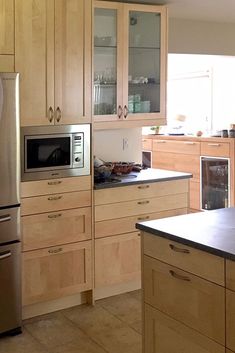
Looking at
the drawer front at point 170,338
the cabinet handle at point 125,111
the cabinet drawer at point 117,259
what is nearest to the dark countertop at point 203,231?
the drawer front at point 170,338

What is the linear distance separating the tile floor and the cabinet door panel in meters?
1.37

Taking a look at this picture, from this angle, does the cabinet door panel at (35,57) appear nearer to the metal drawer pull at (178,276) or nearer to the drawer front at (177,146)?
the metal drawer pull at (178,276)

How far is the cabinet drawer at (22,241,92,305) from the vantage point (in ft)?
11.2

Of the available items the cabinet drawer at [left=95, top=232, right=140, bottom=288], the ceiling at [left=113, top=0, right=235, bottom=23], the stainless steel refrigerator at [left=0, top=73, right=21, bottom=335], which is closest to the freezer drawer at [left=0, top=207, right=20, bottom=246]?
the stainless steel refrigerator at [left=0, top=73, right=21, bottom=335]

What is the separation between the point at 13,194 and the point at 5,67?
80cm

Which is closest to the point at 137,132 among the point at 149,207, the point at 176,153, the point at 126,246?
the point at 149,207

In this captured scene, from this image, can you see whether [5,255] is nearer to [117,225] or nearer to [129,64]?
[117,225]

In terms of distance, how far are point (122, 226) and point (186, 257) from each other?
65.5 inches

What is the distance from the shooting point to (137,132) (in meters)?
4.56

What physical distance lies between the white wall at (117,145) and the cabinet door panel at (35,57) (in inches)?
38.2

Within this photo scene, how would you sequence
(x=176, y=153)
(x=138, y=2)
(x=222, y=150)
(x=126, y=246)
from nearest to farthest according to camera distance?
(x=126, y=246)
(x=138, y=2)
(x=222, y=150)
(x=176, y=153)

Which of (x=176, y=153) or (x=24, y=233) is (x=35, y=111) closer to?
(x=24, y=233)

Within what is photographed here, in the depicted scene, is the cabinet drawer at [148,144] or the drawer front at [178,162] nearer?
the drawer front at [178,162]

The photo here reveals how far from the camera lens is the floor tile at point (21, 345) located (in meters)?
3.08
